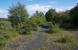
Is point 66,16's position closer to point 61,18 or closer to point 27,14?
point 61,18

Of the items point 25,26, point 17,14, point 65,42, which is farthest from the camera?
point 17,14

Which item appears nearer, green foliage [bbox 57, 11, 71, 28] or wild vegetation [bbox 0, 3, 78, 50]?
wild vegetation [bbox 0, 3, 78, 50]

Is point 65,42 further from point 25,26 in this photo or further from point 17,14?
point 17,14

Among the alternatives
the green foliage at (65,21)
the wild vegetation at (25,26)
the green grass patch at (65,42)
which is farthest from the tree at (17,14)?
the green grass patch at (65,42)

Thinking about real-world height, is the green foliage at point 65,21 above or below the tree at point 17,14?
below

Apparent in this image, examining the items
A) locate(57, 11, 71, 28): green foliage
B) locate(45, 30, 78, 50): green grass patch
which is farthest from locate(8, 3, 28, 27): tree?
locate(45, 30, 78, 50): green grass patch

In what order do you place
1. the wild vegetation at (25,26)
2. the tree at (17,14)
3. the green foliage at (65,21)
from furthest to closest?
the green foliage at (65,21) < the tree at (17,14) < the wild vegetation at (25,26)

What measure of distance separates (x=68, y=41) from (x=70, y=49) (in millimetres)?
5251

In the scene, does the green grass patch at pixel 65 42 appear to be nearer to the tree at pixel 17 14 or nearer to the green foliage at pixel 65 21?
the tree at pixel 17 14

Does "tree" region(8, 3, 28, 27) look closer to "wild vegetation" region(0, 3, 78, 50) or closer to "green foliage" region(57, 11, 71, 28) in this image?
"wild vegetation" region(0, 3, 78, 50)

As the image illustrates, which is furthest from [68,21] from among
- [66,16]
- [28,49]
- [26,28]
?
[28,49]

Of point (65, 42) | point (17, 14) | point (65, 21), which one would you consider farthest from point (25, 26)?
point (65, 21)

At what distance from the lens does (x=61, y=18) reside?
60125mm

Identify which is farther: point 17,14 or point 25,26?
point 17,14
